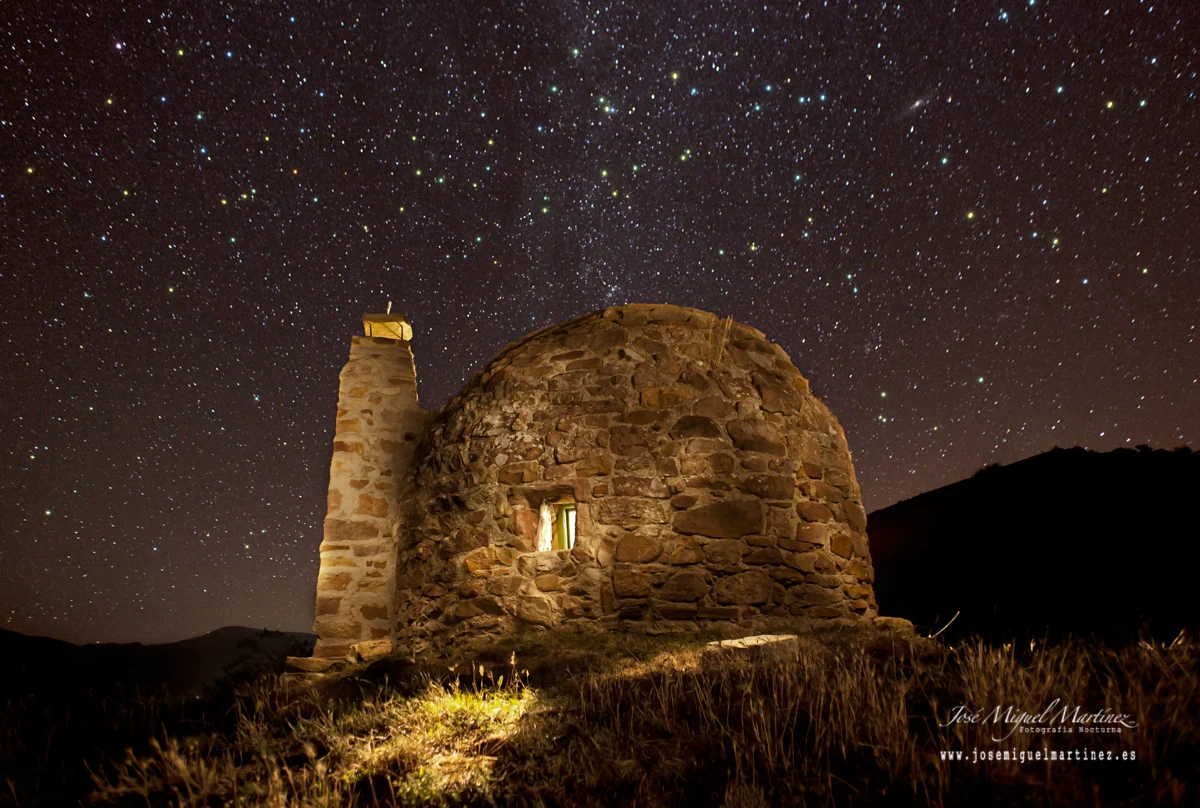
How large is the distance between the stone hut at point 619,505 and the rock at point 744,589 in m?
0.01

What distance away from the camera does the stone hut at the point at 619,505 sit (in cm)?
562

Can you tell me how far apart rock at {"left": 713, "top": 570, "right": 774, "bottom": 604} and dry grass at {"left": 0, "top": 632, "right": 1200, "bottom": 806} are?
1265 mm

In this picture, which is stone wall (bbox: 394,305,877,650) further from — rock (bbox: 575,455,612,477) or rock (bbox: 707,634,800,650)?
rock (bbox: 707,634,800,650)

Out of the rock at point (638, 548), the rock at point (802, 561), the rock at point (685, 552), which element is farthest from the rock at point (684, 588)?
the rock at point (802, 561)

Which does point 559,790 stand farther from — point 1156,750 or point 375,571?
point 375,571

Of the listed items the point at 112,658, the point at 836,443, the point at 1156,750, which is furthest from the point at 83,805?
the point at 112,658

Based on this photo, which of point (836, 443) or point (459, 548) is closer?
point (459, 548)

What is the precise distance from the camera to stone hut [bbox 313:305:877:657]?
5.62 metres

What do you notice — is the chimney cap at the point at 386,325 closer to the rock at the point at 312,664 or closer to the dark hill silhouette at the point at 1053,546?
the rock at the point at 312,664

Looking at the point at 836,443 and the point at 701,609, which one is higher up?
the point at 836,443

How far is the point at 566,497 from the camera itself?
596 cm

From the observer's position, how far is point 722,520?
574cm

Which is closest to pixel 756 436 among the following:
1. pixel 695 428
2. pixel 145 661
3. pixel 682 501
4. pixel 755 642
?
pixel 695 428

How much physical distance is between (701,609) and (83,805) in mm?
4360
